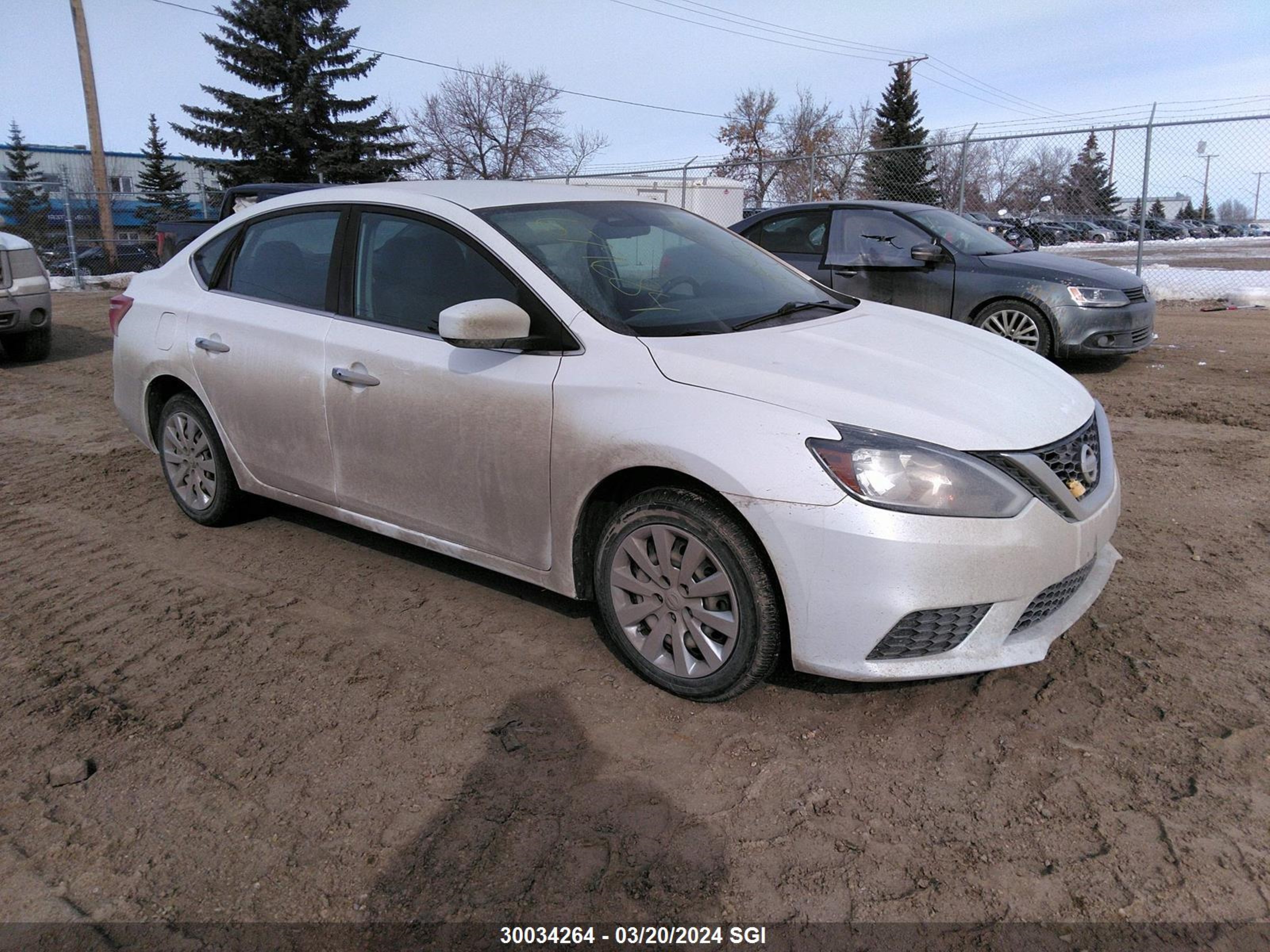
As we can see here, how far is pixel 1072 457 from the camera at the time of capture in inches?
119

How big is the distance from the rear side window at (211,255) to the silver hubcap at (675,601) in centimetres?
281

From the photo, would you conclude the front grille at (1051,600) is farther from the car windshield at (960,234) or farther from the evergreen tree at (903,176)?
the evergreen tree at (903,176)

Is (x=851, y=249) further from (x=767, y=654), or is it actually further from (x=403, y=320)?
(x=767, y=654)

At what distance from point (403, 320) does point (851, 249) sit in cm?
611

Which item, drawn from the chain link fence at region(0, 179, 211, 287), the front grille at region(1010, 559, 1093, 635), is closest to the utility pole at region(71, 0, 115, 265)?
the chain link fence at region(0, 179, 211, 287)

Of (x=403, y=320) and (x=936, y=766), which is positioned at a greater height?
(x=403, y=320)

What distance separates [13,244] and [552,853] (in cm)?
1028

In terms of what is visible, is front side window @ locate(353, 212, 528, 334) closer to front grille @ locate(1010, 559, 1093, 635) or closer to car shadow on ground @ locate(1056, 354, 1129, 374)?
front grille @ locate(1010, 559, 1093, 635)

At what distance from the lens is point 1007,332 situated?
8.43 meters

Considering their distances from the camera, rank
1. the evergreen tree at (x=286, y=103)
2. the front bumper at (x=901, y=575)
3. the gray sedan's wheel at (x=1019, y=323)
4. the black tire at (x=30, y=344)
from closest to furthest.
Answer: the front bumper at (x=901, y=575) < the gray sedan's wheel at (x=1019, y=323) < the black tire at (x=30, y=344) < the evergreen tree at (x=286, y=103)

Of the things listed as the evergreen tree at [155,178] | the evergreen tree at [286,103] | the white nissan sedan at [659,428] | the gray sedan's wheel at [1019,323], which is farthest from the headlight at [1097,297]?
the evergreen tree at [155,178]

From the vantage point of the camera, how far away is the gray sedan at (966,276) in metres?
8.23

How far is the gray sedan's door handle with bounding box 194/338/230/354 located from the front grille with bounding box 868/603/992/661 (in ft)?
10.5

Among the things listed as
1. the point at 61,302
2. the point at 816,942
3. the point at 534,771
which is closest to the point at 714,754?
the point at 534,771
